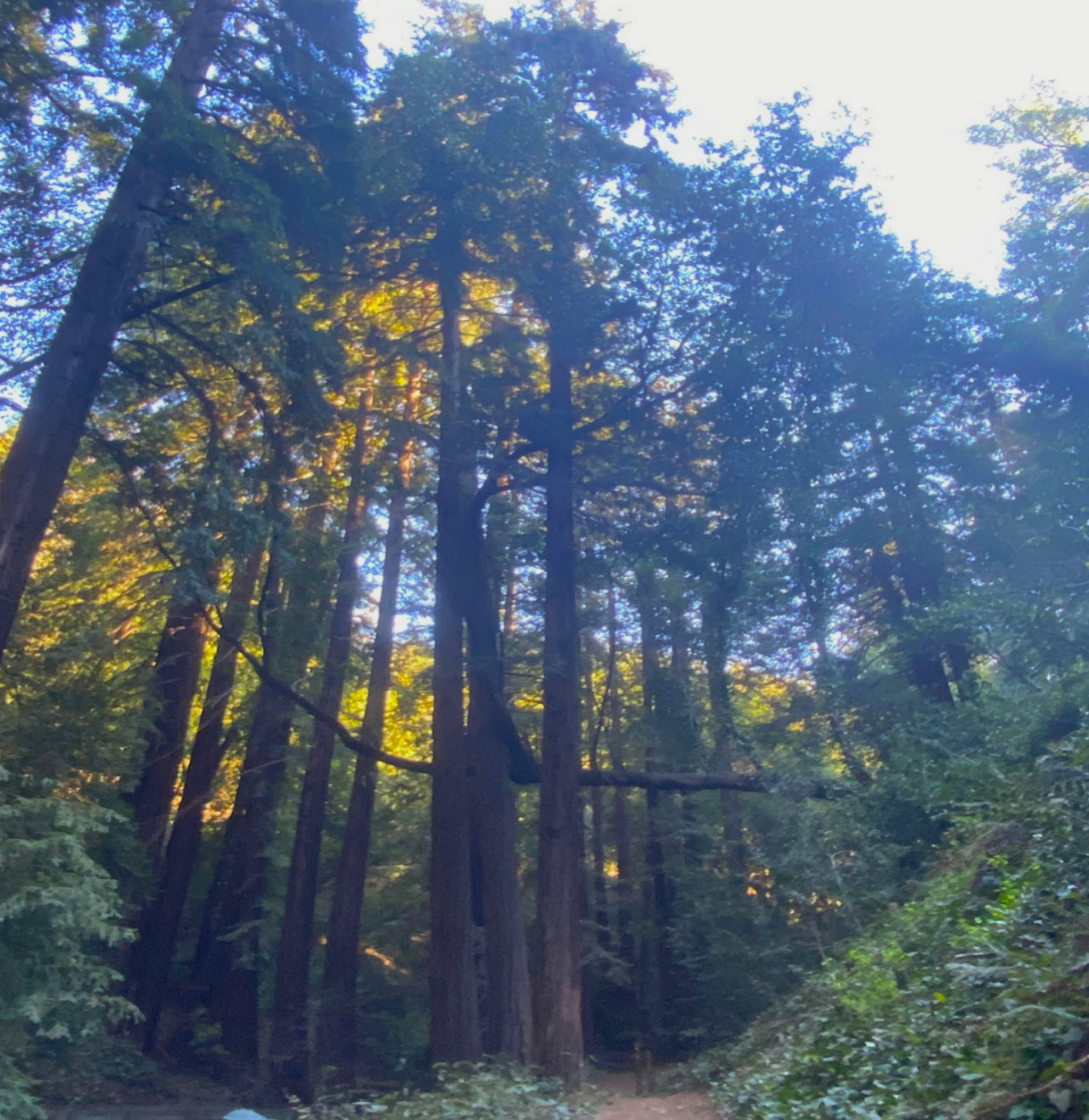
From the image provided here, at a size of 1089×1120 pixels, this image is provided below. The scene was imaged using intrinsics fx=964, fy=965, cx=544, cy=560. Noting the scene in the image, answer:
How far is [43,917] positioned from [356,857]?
10968 millimetres

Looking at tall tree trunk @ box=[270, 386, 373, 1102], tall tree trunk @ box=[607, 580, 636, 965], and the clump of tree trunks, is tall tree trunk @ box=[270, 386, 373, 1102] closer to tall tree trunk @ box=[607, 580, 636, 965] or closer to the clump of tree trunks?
the clump of tree trunks

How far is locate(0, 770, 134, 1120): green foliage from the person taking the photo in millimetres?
9383

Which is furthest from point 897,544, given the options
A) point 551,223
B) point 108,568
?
point 108,568

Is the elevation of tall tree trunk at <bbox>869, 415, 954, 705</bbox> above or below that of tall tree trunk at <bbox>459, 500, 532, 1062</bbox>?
above

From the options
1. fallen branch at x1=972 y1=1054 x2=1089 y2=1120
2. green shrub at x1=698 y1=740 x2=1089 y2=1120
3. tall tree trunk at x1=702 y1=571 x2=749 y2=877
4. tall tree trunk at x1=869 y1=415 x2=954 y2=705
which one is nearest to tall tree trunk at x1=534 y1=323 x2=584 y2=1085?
green shrub at x1=698 y1=740 x2=1089 y2=1120

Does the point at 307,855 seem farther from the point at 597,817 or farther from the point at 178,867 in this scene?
the point at 597,817

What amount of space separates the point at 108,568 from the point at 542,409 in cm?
769

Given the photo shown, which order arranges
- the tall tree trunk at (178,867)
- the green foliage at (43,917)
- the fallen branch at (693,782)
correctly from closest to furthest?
1. the green foliage at (43,917)
2. the fallen branch at (693,782)
3. the tall tree trunk at (178,867)

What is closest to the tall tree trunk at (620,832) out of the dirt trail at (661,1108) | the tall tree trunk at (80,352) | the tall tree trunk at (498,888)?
the tall tree trunk at (498,888)

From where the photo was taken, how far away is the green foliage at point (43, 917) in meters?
9.38

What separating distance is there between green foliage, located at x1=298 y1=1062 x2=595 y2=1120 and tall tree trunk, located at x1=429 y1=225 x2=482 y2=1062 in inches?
62.8

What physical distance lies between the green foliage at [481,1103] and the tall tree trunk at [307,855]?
842cm

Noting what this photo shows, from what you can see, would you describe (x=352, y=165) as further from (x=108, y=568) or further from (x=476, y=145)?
(x=108, y=568)

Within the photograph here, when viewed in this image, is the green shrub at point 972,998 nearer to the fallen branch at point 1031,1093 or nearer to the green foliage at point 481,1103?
the fallen branch at point 1031,1093
